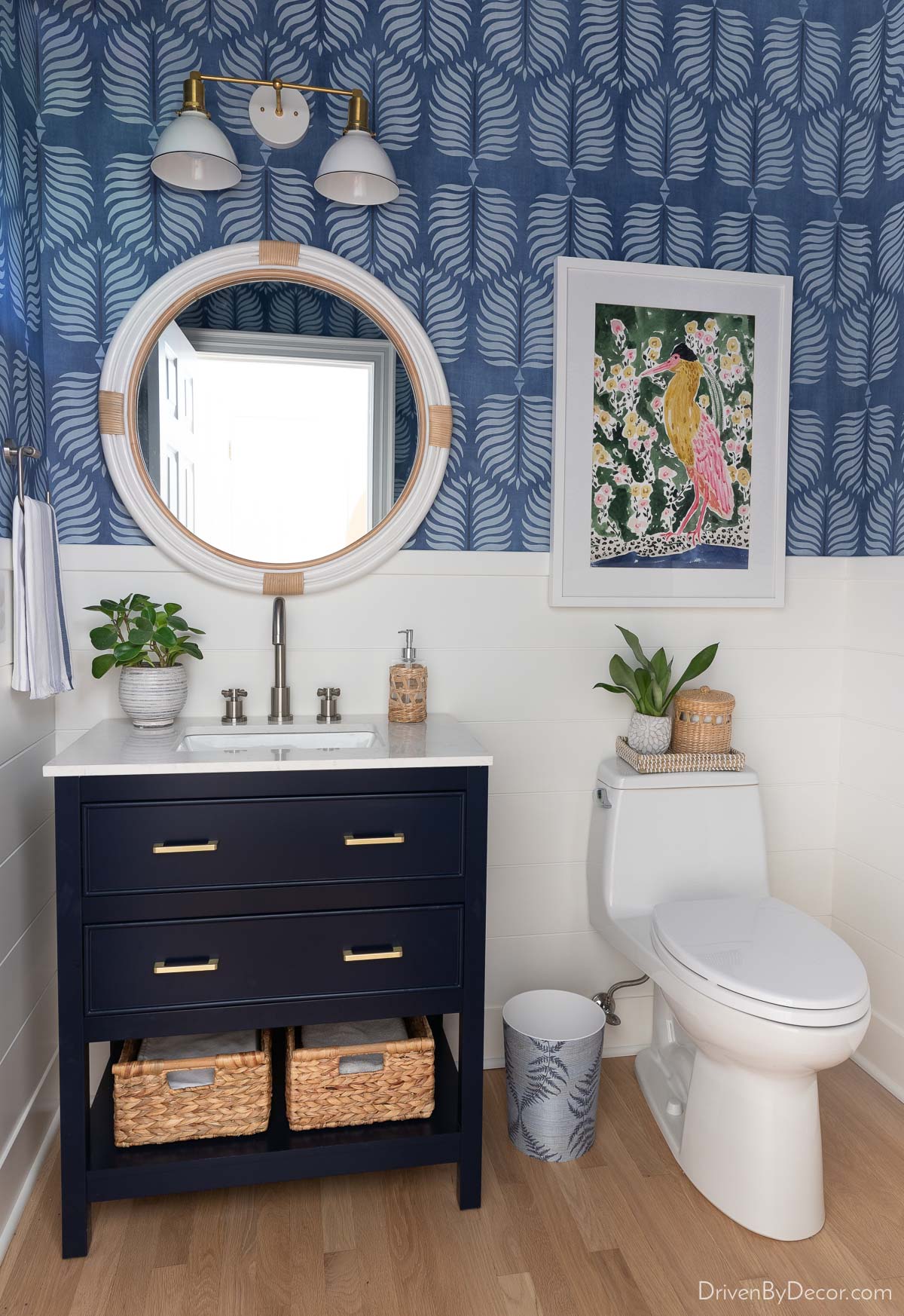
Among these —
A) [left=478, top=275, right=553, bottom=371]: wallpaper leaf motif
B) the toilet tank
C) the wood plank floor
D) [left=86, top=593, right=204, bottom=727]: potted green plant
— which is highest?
[left=478, top=275, right=553, bottom=371]: wallpaper leaf motif

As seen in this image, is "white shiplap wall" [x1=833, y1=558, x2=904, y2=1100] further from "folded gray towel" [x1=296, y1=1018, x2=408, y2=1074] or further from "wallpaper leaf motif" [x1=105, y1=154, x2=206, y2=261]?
"wallpaper leaf motif" [x1=105, y1=154, x2=206, y2=261]

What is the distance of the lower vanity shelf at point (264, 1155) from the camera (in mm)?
1662

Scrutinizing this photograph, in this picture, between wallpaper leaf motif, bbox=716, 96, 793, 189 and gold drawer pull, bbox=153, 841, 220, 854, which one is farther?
wallpaper leaf motif, bbox=716, 96, 793, 189

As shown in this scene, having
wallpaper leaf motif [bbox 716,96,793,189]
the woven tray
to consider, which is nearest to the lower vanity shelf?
the woven tray

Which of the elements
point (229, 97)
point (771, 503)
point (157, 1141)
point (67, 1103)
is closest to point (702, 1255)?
point (157, 1141)

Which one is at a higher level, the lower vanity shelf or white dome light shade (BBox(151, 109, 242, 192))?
white dome light shade (BBox(151, 109, 242, 192))

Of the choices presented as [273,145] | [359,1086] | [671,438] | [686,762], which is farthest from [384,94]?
[359,1086]

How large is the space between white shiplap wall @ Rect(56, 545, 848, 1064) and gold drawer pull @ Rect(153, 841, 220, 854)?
0.51 metres

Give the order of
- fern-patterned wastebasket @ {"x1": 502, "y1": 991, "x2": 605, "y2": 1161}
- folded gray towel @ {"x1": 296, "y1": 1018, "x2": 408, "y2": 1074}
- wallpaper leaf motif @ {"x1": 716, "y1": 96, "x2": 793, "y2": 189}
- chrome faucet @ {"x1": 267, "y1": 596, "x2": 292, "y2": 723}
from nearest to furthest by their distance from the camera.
A: folded gray towel @ {"x1": 296, "y1": 1018, "x2": 408, "y2": 1074}
fern-patterned wastebasket @ {"x1": 502, "y1": 991, "x2": 605, "y2": 1161}
chrome faucet @ {"x1": 267, "y1": 596, "x2": 292, "y2": 723}
wallpaper leaf motif @ {"x1": 716, "y1": 96, "x2": 793, "y2": 189}

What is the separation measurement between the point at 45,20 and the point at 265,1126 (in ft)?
7.49

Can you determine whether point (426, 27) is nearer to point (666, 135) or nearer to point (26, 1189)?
point (666, 135)

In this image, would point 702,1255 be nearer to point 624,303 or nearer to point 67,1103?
point 67,1103

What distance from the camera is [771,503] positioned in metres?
2.29

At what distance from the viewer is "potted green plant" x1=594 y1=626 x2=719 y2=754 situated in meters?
2.14
